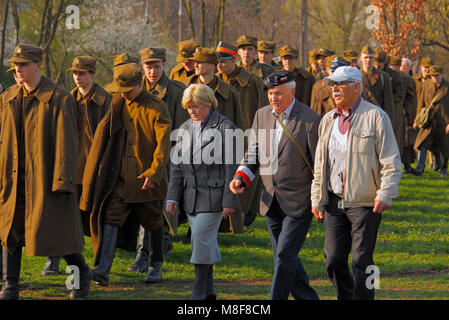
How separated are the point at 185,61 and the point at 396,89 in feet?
22.9

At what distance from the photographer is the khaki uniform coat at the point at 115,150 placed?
8.93 meters

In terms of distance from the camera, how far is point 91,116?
32.9ft

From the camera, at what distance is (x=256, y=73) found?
1390 centimetres

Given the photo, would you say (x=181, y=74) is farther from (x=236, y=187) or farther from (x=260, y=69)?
(x=236, y=187)

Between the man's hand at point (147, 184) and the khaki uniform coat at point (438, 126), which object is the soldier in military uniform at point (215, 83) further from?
the khaki uniform coat at point (438, 126)

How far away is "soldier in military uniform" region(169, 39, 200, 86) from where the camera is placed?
450 inches

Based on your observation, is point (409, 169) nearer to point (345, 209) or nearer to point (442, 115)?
point (442, 115)

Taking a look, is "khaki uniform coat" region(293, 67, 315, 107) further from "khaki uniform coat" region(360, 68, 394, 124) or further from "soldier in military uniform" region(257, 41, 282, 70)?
"khaki uniform coat" region(360, 68, 394, 124)

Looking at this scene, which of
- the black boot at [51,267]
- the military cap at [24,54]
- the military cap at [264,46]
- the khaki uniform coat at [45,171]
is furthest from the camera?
the military cap at [264,46]

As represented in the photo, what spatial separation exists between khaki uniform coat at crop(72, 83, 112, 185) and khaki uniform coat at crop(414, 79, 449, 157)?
1101 centimetres

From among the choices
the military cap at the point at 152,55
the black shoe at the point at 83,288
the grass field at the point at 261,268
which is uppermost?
the military cap at the point at 152,55

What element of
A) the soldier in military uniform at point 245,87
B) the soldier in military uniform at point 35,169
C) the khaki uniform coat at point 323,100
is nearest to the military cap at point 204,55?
the soldier in military uniform at point 245,87

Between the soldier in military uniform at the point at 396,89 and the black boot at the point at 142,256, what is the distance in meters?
7.00
